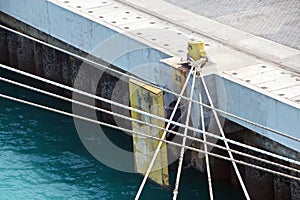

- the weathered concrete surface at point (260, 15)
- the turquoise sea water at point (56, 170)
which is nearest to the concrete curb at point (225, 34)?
the weathered concrete surface at point (260, 15)

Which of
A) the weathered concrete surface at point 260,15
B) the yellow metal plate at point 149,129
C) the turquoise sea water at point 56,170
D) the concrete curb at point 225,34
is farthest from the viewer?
the weathered concrete surface at point 260,15

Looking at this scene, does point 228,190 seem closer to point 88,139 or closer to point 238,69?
point 238,69

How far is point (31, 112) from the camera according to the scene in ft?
87.6

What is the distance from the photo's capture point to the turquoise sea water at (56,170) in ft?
72.4

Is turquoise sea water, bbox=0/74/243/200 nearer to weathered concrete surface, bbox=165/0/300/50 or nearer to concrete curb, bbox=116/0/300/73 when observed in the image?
concrete curb, bbox=116/0/300/73

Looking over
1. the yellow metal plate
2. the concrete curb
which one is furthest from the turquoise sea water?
the concrete curb

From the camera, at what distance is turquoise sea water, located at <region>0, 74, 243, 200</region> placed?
22.1 metres

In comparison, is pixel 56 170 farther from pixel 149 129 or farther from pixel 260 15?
pixel 260 15

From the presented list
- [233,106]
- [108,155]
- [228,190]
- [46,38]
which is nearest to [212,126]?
[233,106]

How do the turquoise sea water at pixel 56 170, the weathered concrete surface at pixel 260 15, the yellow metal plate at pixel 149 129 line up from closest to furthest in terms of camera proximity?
the yellow metal plate at pixel 149 129 → the turquoise sea water at pixel 56 170 → the weathered concrete surface at pixel 260 15

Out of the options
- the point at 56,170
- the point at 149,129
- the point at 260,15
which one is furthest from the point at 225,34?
the point at 56,170

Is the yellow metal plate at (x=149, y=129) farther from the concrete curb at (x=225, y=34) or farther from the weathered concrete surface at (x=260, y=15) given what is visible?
the weathered concrete surface at (x=260, y=15)

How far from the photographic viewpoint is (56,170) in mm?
23281

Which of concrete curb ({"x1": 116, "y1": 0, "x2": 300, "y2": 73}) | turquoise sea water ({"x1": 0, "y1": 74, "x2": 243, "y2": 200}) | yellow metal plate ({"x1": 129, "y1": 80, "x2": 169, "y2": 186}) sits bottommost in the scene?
turquoise sea water ({"x1": 0, "y1": 74, "x2": 243, "y2": 200})
